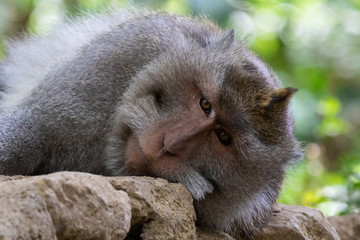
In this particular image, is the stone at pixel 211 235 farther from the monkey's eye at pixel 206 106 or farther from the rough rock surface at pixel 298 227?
the monkey's eye at pixel 206 106

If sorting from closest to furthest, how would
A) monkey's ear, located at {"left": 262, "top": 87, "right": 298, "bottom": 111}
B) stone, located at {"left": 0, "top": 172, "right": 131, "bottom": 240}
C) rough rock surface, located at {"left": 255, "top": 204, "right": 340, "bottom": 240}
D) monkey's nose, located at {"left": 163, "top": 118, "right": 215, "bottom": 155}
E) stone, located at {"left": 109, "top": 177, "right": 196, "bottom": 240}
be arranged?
stone, located at {"left": 0, "top": 172, "right": 131, "bottom": 240} < stone, located at {"left": 109, "top": 177, "right": 196, "bottom": 240} < monkey's nose, located at {"left": 163, "top": 118, "right": 215, "bottom": 155} < monkey's ear, located at {"left": 262, "top": 87, "right": 298, "bottom": 111} < rough rock surface, located at {"left": 255, "top": 204, "right": 340, "bottom": 240}

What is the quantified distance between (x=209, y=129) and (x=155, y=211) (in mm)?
708

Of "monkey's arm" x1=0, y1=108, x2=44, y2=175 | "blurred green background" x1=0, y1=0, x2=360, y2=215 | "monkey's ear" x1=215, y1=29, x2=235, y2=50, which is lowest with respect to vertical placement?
"monkey's arm" x1=0, y1=108, x2=44, y2=175

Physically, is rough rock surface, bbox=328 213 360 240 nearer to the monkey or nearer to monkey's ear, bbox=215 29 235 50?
the monkey

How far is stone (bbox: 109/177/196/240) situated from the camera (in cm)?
278

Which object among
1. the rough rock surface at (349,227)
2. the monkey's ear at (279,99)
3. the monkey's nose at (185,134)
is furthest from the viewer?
the rough rock surface at (349,227)

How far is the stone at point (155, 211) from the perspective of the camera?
2779 millimetres

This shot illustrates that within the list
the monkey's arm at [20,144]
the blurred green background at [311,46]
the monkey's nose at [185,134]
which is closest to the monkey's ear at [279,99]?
the monkey's nose at [185,134]

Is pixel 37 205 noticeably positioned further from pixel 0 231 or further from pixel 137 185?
pixel 137 185

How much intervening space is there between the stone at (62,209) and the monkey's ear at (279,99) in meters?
1.31

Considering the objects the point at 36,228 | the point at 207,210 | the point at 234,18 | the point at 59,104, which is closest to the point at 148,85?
the point at 59,104

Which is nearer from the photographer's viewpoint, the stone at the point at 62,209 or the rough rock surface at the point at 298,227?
the stone at the point at 62,209

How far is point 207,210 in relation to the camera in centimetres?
349

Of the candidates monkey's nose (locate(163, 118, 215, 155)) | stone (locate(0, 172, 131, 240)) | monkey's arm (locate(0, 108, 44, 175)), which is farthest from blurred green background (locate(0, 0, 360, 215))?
stone (locate(0, 172, 131, 240))
